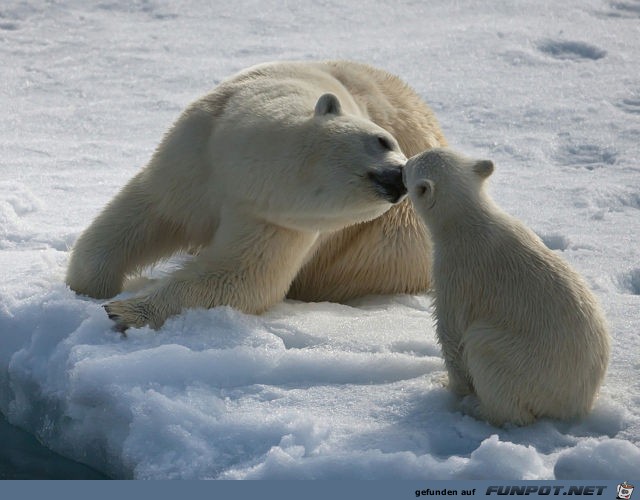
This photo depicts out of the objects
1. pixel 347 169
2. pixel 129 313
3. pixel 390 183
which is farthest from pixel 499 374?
pixel 129 313

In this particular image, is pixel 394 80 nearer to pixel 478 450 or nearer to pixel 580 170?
pixel 580 170

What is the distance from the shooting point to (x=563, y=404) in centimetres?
354

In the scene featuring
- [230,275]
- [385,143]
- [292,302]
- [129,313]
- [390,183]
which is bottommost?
[292,302]

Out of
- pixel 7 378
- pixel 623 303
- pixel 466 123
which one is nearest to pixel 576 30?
pixel 466 123

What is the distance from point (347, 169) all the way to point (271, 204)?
1.14ft

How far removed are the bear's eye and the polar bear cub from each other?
0.98ft

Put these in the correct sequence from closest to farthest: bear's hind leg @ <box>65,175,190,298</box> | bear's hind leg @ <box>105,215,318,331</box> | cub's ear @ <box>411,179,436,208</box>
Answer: cub's ear @ <box>411,179,436,208</box>, bear's hind leg @ <box>105,215,318,331</box>, bear's hind leg @ <box>65,175,190,298</box>

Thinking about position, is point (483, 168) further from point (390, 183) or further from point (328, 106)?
point (328, 106)

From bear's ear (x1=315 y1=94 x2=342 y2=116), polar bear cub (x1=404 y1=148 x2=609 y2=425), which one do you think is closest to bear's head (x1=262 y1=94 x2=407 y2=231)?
bear's ear (x1=315 y1=94 x2=342 y2=116)

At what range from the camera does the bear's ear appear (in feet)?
13.5

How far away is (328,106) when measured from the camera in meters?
4.13

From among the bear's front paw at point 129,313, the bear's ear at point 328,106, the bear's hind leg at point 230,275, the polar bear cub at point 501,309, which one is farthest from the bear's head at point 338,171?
the bear's front paw at point 129,313

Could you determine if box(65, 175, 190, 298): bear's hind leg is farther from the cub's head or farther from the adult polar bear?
the cub's head

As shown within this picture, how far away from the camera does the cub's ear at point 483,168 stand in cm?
370
